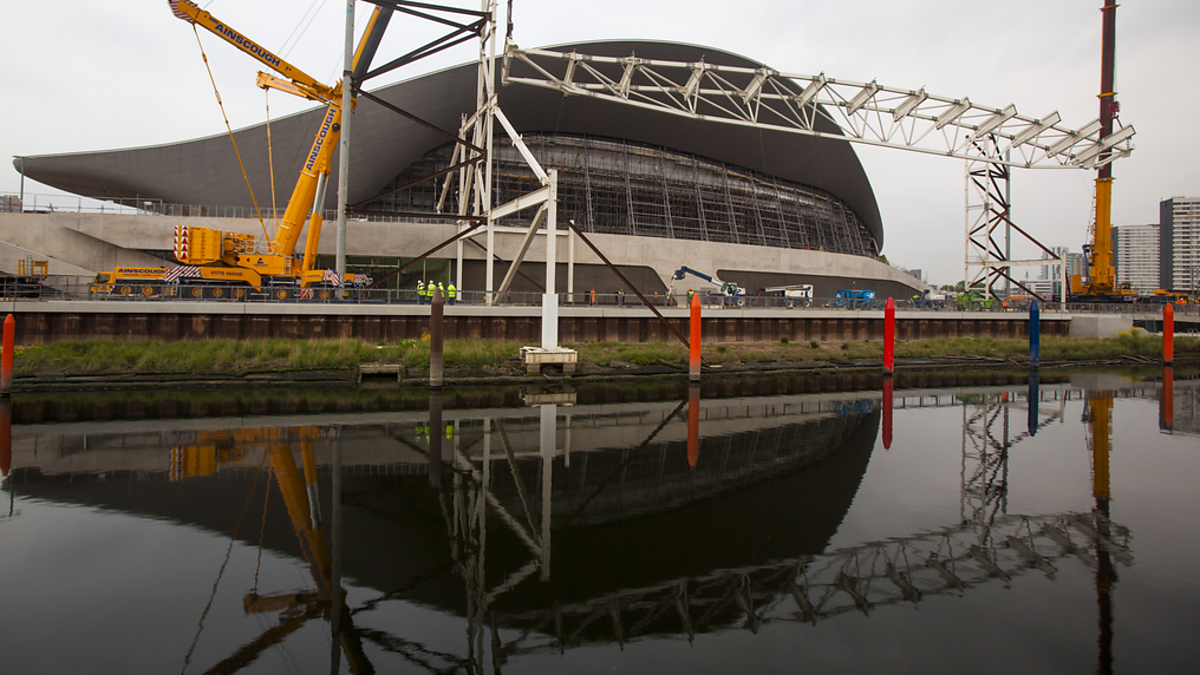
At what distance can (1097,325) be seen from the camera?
3503 cm

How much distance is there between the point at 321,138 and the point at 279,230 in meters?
4.20

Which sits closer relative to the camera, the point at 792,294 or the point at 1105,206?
the point at 792,294

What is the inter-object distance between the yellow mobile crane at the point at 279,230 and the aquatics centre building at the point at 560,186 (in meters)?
4.86

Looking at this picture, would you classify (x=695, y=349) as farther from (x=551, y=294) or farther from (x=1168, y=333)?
(x=1168, y=333)

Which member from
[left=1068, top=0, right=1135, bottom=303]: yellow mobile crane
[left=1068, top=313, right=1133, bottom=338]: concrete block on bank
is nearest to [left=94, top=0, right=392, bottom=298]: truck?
[left=1068, top=313, right=1133, bottom=338]: concrete block on bank

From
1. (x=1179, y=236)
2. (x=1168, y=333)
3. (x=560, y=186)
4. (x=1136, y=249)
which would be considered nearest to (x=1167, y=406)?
(x=1168, y=333)

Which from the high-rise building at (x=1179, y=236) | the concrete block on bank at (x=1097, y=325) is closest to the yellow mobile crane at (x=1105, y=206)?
the concrete block on bank at (x=1097, y=325)

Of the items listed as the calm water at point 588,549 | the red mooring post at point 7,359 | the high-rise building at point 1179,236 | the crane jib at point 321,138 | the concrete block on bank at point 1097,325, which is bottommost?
the calm water at point 588,549

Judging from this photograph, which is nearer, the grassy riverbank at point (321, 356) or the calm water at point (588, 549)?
the calm water at point (588, 549)

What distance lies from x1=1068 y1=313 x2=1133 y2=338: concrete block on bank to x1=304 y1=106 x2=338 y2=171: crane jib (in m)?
42.5

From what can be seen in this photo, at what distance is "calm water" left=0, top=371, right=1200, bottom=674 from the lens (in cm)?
451

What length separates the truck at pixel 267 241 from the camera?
70.3ft

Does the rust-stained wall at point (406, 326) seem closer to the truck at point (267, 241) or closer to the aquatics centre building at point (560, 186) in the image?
the truck at point (267, 241)

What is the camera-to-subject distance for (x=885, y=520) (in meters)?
7.36
